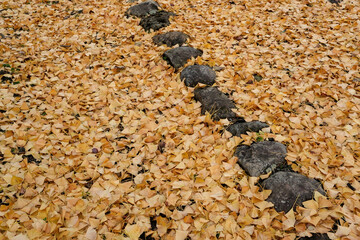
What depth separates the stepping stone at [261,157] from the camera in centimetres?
228

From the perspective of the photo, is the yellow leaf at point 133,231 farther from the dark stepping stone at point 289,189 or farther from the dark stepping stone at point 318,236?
the dark stepping stone at point 318,236

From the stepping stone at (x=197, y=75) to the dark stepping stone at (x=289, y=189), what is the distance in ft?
5.12

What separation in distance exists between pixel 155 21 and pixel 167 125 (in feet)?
8.40

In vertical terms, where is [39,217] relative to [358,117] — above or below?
below

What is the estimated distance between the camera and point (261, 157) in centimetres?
234

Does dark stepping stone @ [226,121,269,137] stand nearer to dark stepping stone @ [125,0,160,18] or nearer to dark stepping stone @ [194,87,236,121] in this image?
dark stepping stone @ [194,87,236,121]

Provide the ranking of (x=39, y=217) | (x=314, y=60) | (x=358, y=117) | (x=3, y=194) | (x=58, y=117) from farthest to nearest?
(x=314, y=60) < (x=58, y=117) < (x=358, y=117) < (x=3, y=194) < (x=39, y=217)

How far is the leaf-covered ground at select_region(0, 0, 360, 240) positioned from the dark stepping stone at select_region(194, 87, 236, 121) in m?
0.09

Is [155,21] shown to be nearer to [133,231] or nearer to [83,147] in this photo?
[83,147]

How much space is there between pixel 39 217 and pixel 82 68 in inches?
92.6

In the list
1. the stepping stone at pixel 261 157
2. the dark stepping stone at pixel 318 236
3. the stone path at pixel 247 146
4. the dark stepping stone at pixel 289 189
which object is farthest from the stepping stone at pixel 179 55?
the dark stepping stone at pixel 318 236

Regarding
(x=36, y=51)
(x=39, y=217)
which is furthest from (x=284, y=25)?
(x=39, y=217)

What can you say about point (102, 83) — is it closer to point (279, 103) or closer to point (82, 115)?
point (82, 115)

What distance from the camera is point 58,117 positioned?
2949mm
